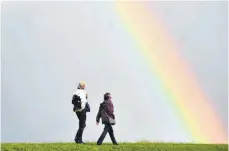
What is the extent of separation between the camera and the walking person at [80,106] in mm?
23406

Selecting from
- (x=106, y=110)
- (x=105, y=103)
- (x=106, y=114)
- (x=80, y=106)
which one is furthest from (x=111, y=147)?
(x=80, y=106)

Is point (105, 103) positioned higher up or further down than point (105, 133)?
higher up

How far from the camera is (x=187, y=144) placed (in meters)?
24.7

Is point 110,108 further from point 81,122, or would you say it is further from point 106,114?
point 81,122

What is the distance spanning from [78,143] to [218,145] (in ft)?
21.1

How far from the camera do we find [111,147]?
22.8m

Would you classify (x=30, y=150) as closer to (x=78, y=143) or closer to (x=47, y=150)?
(x=47, y=150)

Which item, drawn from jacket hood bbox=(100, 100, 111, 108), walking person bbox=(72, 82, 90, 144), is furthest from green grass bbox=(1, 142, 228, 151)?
jacket hood bbox=(100, 100, 111, 108)

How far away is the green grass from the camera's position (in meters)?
21.7

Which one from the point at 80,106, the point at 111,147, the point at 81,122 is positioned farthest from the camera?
the point at 81,122

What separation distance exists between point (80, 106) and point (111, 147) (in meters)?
2.22

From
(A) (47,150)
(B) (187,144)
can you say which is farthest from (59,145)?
(B) (187,144)

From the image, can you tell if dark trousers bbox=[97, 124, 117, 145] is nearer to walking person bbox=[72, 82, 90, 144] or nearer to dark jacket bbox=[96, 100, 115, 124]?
dark jacket bbox=[96, 100, 115, 124]

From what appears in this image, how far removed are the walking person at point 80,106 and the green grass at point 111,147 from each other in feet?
2.11
